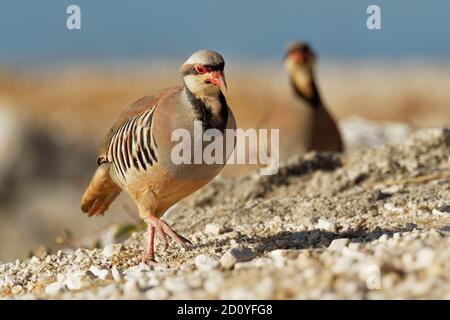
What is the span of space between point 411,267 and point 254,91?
57.9ft

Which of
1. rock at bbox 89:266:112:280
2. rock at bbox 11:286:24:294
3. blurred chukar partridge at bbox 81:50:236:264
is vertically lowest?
rock at bbox 11:286:24:294

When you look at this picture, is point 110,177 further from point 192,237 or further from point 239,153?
point 239,153

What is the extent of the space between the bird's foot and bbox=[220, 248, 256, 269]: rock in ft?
1.71

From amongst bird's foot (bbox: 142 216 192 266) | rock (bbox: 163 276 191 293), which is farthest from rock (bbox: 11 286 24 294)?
rock (bbox: 163 276 191 293)

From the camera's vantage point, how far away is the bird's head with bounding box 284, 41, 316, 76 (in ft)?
28.8

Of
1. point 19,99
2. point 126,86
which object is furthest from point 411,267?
point 126,86

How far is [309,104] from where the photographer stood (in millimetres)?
8531

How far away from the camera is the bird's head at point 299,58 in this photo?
8773 millimetres

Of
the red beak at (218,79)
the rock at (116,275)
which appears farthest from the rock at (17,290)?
the red beak at (218,79)

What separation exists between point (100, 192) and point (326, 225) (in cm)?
130

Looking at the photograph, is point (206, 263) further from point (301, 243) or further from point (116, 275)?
point (301, 243)

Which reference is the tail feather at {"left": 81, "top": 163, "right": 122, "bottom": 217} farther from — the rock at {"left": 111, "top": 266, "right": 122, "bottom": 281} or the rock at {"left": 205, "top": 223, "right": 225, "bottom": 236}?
the rock at {"left": 111, "top": 266, "right": 122, "bottom": 281}

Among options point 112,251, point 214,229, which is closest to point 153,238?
point 112,251
